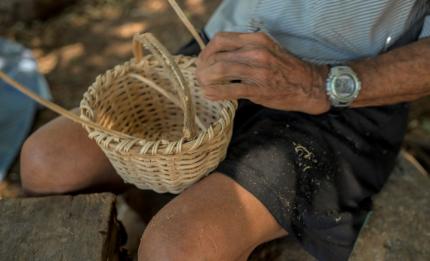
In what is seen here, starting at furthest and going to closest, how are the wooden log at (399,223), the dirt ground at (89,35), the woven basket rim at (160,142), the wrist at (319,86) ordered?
the dirt ground at (89,35)
the wooden log at (399,223)
the wrist at (319,86)
the woven basket rim at (160,142)

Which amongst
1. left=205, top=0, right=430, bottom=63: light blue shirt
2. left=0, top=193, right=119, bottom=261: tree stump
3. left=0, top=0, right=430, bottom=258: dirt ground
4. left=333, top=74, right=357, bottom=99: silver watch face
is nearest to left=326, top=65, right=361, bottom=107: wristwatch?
left=333, top=74, right=357, bottom=99: silver watch face

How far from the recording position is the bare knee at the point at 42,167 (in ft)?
4.01

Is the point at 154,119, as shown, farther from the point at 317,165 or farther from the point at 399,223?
the point at 399,223

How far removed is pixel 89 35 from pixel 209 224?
173 centimetres

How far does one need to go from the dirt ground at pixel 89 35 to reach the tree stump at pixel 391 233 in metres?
0.79

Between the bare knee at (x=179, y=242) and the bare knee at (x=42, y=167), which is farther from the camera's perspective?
the bare knee at (x=42, y=167)

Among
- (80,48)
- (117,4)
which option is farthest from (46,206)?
(117,4)

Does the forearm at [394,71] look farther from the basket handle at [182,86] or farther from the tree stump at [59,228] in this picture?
the tree stump at [59,228]

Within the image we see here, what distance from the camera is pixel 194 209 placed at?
1.03m

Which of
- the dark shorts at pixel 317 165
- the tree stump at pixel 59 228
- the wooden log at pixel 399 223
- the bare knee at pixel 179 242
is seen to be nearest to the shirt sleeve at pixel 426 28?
the dark shorts at pixel 317 165

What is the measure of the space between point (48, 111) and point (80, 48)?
464 mm

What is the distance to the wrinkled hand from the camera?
96cm

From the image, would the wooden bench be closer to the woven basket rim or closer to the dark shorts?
the dark shorts

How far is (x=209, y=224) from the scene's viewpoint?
1.01 metres
